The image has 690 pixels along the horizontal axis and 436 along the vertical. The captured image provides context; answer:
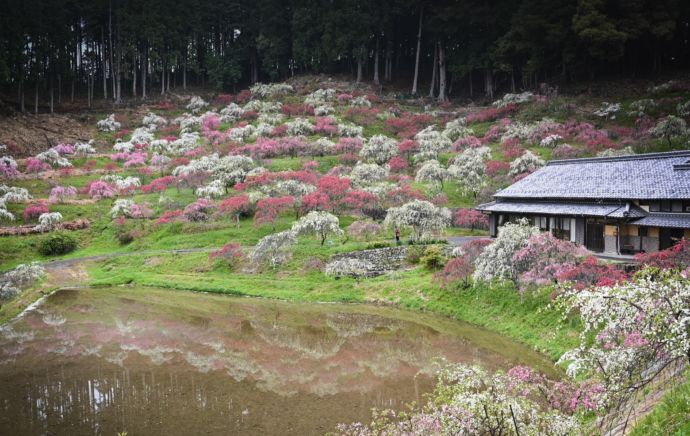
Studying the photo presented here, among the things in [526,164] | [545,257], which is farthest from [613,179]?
[526,164]

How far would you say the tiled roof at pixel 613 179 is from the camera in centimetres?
3064

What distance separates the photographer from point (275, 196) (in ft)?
164

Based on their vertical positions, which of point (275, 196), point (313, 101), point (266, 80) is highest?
point (266, 80)

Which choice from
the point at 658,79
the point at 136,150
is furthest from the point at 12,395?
the point at 658,79

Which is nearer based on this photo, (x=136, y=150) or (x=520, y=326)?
(x=520, y=326)

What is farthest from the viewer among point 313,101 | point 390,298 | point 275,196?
point 313,101

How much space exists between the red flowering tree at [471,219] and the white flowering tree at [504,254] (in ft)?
55.7

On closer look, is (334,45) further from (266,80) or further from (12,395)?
(12,395)

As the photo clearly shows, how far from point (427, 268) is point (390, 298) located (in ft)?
14.7

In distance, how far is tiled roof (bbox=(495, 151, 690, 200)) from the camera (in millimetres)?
30641

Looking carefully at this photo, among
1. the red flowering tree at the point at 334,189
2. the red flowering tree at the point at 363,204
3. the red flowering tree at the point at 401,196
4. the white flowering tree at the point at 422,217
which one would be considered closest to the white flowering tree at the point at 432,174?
the red flowering tree at the point at 401,196

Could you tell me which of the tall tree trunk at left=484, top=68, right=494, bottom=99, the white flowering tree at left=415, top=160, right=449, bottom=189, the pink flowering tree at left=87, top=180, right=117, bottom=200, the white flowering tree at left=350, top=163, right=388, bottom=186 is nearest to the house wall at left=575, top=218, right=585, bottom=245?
the white flowering tree at left=415, top=160, right=449, bottom=189

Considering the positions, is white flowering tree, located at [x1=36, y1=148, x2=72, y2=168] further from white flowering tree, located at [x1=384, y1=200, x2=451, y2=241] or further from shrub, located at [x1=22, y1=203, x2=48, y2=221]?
white flowering tree, located at [x1=384, y1=200, x2=451, y2=241]

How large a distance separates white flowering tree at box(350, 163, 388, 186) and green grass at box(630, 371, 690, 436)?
43.1 metres
